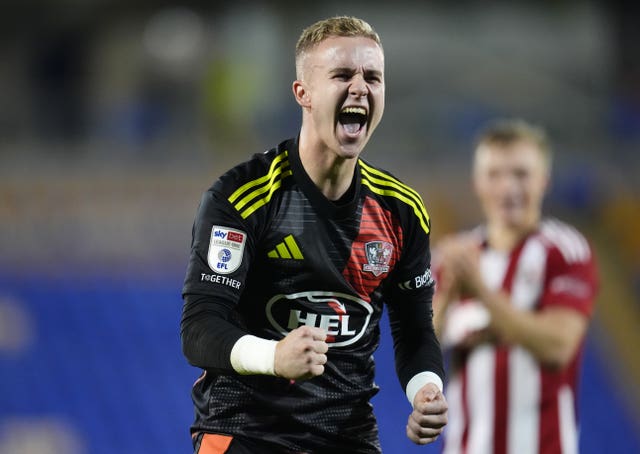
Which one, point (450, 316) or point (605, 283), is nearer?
point (450, 316)

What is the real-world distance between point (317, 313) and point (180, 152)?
989 cm

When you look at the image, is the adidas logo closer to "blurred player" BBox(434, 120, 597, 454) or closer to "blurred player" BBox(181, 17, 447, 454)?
"blurred player" BBox(181, 17, 447, 454)

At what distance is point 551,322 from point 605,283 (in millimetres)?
8293

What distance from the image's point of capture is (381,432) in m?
10.2

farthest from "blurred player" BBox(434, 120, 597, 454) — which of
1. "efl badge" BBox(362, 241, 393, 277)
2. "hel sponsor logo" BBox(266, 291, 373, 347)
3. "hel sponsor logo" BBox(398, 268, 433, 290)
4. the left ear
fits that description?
the left ear

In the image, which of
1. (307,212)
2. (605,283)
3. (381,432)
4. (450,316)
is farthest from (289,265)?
(605,283)

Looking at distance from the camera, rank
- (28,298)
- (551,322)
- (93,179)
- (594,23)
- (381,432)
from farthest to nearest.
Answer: (594,23) → (93,179) → (28,298) → (381,432) → (551,322)

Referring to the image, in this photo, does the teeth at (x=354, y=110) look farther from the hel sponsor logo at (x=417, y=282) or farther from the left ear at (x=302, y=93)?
the hel sponsor logo at (x=417, y=282)

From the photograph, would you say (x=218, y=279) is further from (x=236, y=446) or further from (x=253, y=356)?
(x=236, y=446)

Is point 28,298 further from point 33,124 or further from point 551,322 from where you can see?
point 551,322

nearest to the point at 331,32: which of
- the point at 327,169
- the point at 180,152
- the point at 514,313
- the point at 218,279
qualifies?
the point at 327,169

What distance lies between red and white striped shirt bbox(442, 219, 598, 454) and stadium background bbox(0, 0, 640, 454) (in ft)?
18.8

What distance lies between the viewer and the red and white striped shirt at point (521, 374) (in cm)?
425

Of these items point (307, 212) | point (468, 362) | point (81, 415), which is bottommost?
point (81, 415)
